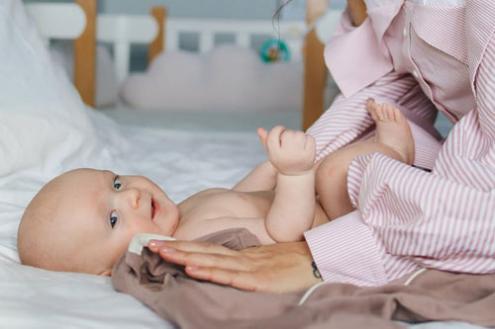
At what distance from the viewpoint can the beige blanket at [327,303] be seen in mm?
608

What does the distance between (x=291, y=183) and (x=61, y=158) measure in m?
0.52

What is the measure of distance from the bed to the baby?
0.11 feet

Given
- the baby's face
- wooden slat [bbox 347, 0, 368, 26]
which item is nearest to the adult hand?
the baby's face

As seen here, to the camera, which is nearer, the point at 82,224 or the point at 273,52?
the point at 82,224

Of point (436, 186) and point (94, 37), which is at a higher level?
point (436, 186)

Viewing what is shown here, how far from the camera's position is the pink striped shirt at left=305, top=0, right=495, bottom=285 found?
2.28ft

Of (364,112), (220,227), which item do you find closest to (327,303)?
(220,227)

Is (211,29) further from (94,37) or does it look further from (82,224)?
(82,224)

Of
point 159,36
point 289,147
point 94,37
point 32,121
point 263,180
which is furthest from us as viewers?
point 159,36

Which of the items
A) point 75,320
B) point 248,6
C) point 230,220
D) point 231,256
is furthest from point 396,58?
point 248,6

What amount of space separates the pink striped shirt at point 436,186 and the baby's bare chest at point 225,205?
0.13 metres

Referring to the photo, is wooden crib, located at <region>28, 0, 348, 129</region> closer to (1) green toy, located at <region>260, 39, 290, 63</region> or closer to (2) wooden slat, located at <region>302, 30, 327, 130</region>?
(2) wooden slat, located at <region>302, 30, 327, 130</region>

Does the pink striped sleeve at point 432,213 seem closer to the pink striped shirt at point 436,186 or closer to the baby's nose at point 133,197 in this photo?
the pink striped shirt at point 436,186

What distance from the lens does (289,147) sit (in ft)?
2.52
